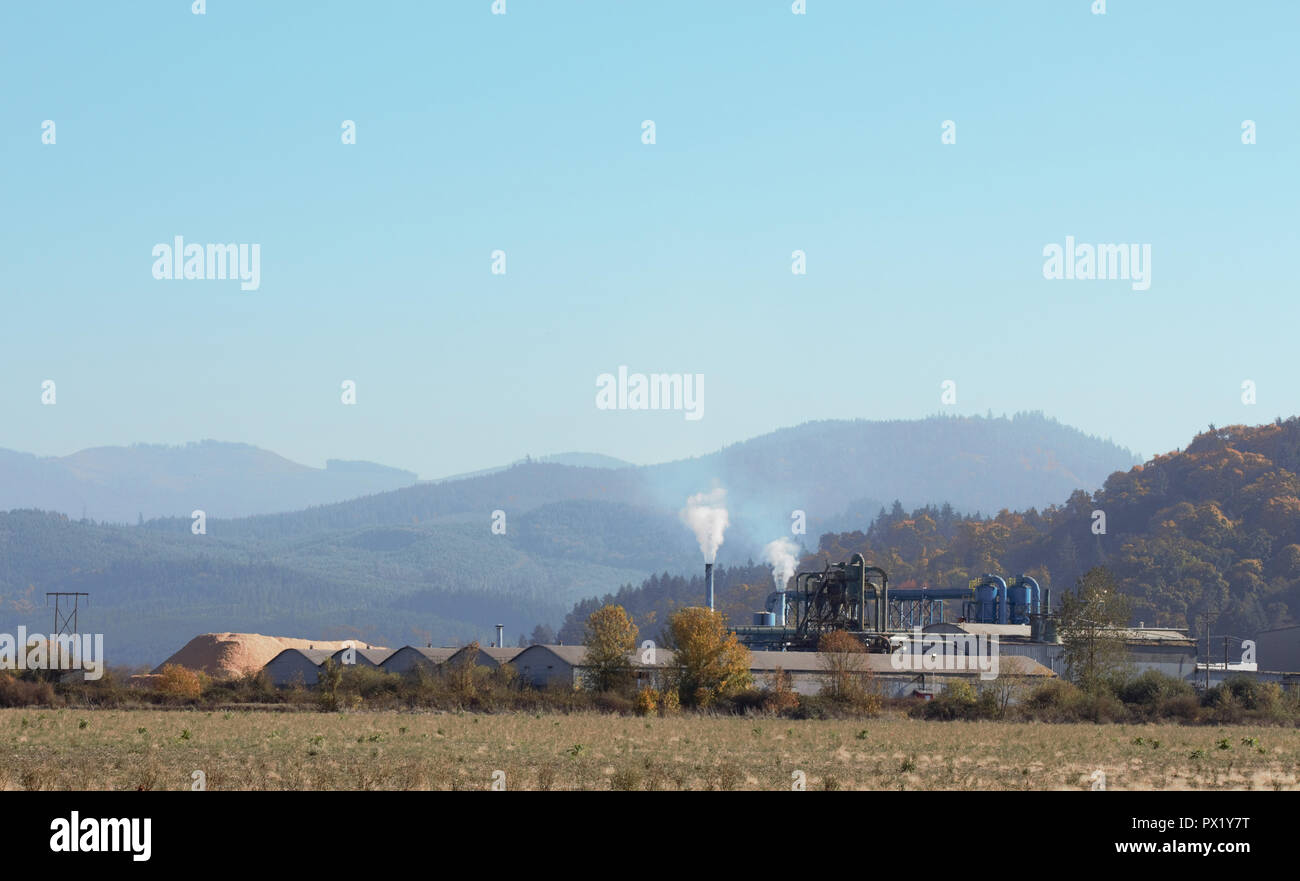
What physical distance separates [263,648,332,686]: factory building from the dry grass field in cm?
4573

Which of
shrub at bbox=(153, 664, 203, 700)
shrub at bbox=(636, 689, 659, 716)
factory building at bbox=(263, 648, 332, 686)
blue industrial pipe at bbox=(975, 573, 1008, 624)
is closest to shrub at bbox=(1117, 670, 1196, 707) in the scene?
shrub at bbox=(636, 689, 659, 716)

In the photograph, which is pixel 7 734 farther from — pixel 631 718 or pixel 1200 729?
pixel 1200 729

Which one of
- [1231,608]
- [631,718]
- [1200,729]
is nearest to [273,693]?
[631,718]

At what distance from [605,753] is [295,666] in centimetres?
7656

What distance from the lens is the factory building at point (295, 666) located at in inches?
4365

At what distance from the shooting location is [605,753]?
1666 inches

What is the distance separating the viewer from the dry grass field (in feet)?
106

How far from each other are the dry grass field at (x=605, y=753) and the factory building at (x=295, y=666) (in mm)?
45726

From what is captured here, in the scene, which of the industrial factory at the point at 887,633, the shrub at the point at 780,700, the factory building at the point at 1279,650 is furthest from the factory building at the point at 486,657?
the factory building at the point at 1279,650

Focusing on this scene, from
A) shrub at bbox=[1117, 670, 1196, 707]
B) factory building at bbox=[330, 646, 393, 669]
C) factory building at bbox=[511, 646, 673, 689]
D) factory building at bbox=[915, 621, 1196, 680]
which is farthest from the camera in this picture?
factory building at bbox=[915, 621, 1196, 680]

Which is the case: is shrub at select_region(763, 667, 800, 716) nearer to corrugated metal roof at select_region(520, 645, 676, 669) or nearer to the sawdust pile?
corrugated metal roof at select_region(520, 645, 676, 669)

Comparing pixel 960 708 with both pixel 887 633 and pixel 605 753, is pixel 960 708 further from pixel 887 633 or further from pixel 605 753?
pixel 887 633
